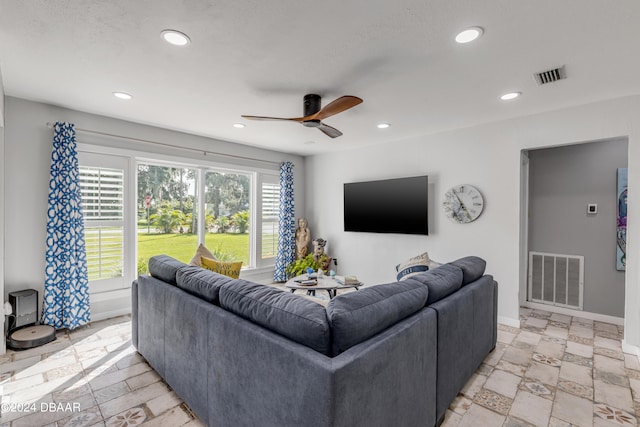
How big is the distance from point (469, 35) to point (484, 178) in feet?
7.55

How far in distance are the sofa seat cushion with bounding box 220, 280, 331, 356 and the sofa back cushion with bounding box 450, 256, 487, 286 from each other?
149cm

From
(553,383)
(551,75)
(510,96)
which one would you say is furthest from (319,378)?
(510,96)

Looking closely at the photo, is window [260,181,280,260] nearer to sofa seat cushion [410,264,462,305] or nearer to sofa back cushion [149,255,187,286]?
sofa back cushion [149,255,187,286]

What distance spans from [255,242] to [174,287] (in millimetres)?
3169

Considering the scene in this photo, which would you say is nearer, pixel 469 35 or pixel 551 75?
pixel 469 35

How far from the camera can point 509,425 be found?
1920mm

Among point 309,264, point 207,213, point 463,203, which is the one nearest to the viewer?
point 463,203

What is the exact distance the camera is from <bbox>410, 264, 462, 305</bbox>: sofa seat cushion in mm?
1950

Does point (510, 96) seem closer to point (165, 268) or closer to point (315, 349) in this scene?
point (315, 349)

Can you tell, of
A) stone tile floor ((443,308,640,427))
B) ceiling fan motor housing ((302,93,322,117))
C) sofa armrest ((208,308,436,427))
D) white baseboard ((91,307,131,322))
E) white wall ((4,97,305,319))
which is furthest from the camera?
white baseboard ((91,307,131,322))

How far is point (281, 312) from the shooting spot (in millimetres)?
1441

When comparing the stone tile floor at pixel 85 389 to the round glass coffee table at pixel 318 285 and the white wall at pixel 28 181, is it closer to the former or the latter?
the white wall at pixel 28 181

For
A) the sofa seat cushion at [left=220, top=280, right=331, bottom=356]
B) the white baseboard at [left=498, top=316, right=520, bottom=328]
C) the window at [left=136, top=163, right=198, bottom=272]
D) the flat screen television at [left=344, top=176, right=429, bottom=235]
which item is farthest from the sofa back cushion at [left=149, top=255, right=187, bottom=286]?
the white baseboard at [left=498, top=316, right=520, bottom=328]

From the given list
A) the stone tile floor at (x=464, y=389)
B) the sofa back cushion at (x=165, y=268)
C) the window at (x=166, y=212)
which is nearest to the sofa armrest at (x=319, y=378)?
the stone tile floor at (x=464, y=389)
